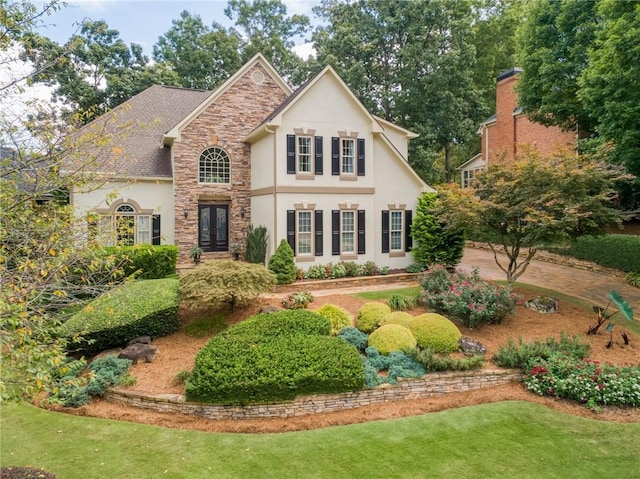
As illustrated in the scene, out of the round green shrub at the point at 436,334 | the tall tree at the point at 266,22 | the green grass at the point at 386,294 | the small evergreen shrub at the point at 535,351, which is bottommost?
the small evergreen shrub at the point at 535,351

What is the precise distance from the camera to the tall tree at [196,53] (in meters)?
35.8

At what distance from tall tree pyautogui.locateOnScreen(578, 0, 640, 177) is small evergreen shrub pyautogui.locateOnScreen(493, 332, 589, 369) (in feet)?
28.7

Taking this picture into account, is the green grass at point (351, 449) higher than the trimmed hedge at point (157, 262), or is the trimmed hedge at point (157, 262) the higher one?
the trimmed hedge at point (157, 262)

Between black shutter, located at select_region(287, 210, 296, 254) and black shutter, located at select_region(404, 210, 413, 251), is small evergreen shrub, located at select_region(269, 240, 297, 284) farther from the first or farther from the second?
black shutter, located at select_region(404, 210, 413, 251)

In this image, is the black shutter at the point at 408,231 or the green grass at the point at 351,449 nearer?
the green grass at the point at 351,449

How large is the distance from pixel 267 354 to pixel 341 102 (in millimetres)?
12134

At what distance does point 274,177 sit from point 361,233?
175 inches

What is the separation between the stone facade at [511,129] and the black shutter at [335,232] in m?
13.5

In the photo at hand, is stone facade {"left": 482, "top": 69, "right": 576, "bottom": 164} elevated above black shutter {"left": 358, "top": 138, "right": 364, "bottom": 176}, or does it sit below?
above

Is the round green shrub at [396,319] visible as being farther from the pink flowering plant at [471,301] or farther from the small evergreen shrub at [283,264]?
the small evergreen shrub at [283,264]

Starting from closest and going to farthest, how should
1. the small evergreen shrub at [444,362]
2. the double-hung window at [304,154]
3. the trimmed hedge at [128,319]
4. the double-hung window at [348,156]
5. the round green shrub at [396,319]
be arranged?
the small evergreen shrub at [444,362]
the trimmed hedge at [128,319]
the round green shrub at [396,319]
the double-hung window at [304,154]
the double-hung window at [348,156]

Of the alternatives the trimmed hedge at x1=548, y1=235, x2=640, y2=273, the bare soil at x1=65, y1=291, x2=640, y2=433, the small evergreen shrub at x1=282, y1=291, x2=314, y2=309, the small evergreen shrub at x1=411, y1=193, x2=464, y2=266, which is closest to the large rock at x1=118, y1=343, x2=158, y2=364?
the bare soil at x1=65, y1=291, x2=640, y2=433

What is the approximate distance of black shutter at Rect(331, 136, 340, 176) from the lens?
17.2 metres

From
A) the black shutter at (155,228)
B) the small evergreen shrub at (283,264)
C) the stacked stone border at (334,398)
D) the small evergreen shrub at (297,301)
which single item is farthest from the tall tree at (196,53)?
the stacked stone border at (334,398)
